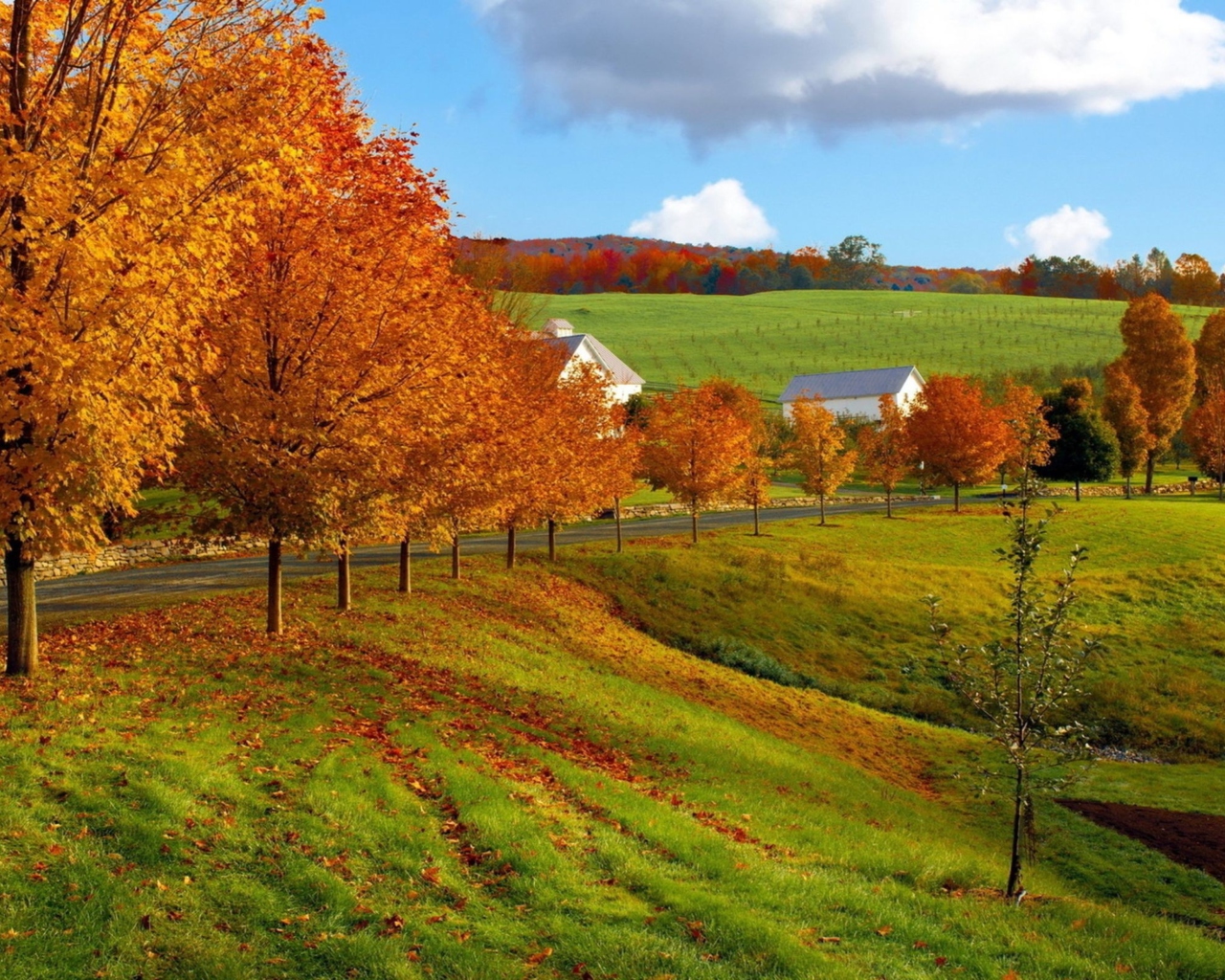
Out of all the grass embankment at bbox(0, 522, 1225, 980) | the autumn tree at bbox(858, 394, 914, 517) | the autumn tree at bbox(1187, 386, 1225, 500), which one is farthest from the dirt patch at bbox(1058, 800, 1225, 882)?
the autumn tree at bbox(1187, 386, 1225, 500)

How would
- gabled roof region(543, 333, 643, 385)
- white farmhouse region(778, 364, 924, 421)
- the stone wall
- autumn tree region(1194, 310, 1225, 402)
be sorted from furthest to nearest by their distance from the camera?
white farmhouse region(778, 364, 924, 421)
gabled roof region(543, 333, 643, 385)
autumn tree region(1194, 310, 1225, 402)
the stone wall

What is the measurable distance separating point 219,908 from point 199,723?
16.7ft

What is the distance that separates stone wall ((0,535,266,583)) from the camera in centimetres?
3183

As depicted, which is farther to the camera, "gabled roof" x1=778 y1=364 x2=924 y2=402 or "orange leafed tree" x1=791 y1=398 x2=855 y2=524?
"gabled roof" x1=778 y1=364 x2=924 y2=402

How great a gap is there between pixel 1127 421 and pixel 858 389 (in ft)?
122

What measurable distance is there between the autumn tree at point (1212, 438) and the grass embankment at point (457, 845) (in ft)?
200

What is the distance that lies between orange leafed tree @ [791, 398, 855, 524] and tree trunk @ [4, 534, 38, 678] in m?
44.3

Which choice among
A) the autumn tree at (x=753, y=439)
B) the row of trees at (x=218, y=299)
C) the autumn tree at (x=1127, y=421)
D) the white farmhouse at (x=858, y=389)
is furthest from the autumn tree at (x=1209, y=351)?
the row of trees at (x=218, y=299)

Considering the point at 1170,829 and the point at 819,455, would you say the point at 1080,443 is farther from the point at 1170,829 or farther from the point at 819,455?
the point at 1170,829

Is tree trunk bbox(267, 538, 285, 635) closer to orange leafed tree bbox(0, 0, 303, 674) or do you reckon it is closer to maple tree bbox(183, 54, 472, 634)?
maple tree bbox(183, 54, 472, 634)

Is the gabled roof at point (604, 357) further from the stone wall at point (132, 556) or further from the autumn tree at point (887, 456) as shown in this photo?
the stone wall at point (132, 556)

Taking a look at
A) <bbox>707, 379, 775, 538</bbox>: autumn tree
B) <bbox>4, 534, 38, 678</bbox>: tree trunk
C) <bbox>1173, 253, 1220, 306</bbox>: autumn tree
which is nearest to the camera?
<bbox>4, 534, 38, 678</bbox>: tree trunk

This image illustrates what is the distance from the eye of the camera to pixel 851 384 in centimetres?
10600

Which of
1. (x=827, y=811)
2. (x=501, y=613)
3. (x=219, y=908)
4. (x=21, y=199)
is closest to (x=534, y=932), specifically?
(x=219, y=908)
